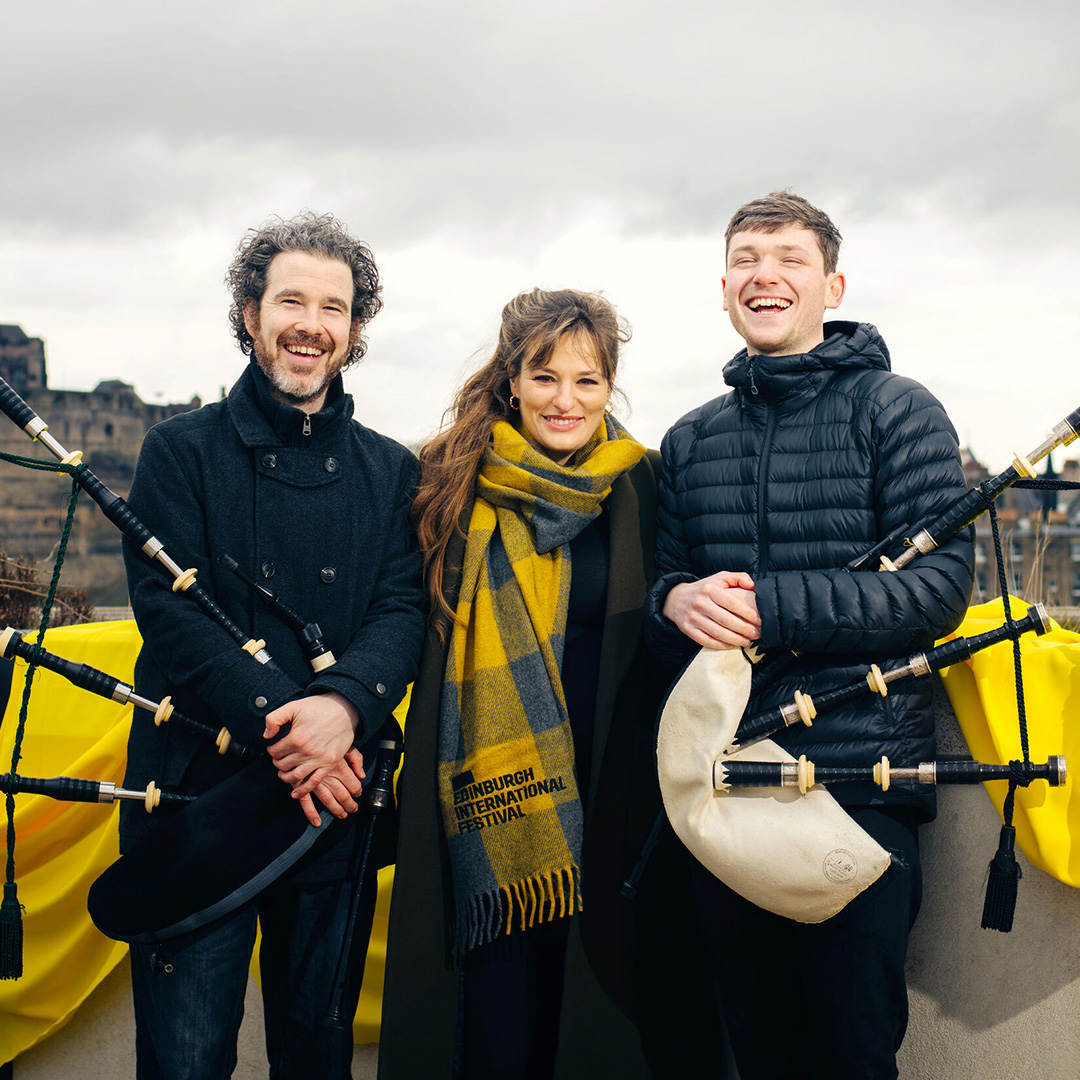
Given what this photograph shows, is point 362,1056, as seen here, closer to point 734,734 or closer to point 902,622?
point 734,734

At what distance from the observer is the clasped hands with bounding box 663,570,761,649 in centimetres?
204

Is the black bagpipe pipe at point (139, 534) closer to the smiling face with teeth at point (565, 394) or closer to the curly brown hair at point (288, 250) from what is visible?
the curly brown hair at point (288, 250)

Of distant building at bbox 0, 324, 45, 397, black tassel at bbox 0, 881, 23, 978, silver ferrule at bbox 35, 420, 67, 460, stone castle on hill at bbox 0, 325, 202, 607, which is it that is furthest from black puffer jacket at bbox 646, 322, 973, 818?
distant building at bbox 0, 324, 45, 397

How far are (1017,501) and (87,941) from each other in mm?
48661

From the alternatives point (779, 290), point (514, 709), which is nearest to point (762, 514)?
Answer: point (779, 290)

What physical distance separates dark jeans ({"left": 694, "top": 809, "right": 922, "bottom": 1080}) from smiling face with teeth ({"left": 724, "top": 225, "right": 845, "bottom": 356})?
1062mm

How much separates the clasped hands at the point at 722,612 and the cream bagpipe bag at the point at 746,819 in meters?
0.04

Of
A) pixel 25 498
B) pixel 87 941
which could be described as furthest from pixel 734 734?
pixel 25 498

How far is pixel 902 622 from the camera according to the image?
1965 millimetres

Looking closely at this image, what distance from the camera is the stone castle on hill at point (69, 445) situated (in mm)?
32781

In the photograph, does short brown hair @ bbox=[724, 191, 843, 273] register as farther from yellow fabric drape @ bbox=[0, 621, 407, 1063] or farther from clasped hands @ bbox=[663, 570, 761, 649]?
yellow fabric drape @ bbox=[0, 621, 407, 1063]

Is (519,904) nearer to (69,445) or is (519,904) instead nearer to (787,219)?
(787,219)

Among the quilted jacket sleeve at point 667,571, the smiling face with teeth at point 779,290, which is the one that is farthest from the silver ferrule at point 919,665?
the smiling face with teeth at point 779,290

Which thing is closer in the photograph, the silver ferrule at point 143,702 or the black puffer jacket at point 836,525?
the black puffer jacket at point 836,525
